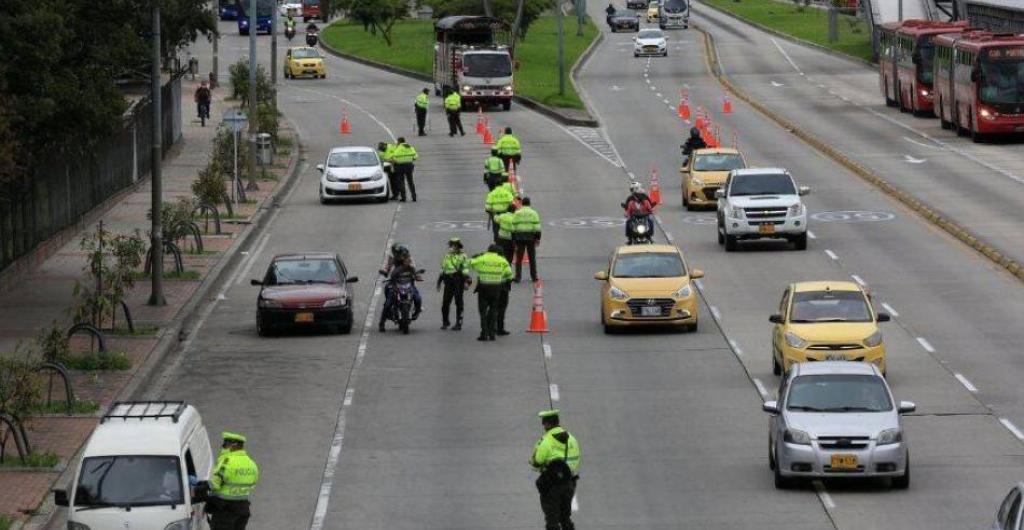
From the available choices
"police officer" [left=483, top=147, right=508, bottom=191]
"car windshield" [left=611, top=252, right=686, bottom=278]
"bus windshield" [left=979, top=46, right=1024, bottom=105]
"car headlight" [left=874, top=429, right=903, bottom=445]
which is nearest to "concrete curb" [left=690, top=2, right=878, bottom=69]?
"bus windshield" [left=979, top=46, right=1024, bottom=105]

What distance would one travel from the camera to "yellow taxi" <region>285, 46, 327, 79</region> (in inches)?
4075

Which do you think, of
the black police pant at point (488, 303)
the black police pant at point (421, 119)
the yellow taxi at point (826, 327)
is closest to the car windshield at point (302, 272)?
the black police pant at point (488, 303)

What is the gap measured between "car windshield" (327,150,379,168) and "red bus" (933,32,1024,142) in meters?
20.0

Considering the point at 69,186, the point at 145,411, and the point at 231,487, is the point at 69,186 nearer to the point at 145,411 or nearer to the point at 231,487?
the point at 145,411

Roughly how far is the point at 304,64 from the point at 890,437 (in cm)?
8227

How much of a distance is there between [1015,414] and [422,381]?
8.68m

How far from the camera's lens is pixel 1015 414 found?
27781 mm

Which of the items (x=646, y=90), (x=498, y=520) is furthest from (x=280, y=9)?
(x=498, y=520)

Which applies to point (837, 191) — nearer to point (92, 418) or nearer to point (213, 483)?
point (92, 418)

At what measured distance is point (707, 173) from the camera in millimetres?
51469

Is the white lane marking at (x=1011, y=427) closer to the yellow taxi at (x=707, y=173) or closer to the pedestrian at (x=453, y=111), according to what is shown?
the yellow taxi at (x=707, y=173)

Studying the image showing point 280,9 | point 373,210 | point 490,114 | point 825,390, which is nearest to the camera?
point 825,390

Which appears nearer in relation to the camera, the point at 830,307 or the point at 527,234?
the point at 830,307

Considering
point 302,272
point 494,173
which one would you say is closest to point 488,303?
point 302,272
